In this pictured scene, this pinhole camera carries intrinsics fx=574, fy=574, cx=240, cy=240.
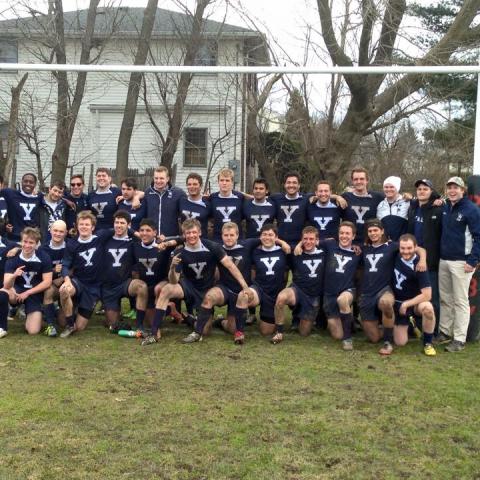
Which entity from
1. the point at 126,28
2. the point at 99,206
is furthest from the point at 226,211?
the point at 126,28

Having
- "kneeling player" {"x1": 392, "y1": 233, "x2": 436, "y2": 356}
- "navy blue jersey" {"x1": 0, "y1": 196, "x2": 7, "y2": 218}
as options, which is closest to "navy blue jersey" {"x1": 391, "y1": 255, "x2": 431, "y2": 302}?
"kneeling player" {"x1": 392, "y1": 233, "x2": 436, "y2": 356}

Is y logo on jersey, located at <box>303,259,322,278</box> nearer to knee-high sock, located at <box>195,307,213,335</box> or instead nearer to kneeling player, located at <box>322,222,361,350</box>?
kneeling player, located at <box>322,222,361,350</box>

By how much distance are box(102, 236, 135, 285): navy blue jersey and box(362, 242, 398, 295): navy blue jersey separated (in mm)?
2750

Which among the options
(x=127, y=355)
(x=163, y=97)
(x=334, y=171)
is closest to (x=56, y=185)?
(x=127, y=355)

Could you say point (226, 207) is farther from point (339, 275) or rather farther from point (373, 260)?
point (373, 260)

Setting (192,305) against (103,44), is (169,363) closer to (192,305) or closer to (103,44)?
(192,305)

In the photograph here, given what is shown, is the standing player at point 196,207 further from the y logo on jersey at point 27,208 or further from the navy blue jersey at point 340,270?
the y logo on jersey at point 27,208

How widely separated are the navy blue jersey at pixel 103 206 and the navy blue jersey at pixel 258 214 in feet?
5.99

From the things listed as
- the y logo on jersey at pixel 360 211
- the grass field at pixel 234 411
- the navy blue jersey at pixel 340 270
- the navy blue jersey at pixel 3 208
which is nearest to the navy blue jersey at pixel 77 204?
the navy blue jersey at pixel 3 208

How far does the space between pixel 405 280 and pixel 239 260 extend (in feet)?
6.01

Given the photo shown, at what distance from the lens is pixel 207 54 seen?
17219mm

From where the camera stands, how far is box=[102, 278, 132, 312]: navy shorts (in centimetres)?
671

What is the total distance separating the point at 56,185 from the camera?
25.0 ft

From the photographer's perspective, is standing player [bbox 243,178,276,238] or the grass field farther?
standing player [bbox 243,178,276,238]
